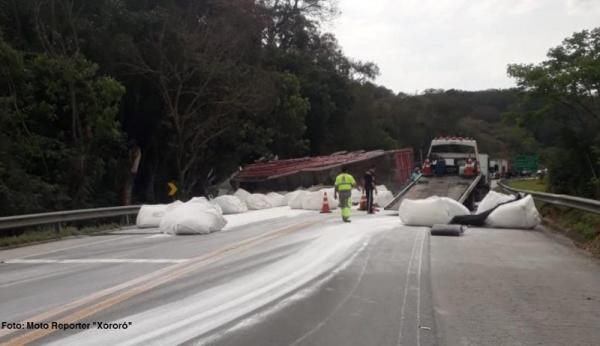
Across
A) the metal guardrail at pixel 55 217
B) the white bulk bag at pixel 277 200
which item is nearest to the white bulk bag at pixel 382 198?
the white bulk bag at pixel 277 200

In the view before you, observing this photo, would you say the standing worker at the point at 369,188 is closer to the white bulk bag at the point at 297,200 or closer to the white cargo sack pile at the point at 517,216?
the white bulk bag at the point at 297,200

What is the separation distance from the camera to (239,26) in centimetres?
3272

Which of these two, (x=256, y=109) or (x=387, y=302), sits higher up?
(x=256, y=109)

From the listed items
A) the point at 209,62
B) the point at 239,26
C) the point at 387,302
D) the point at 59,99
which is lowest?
the point at 387,302

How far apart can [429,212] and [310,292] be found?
30.5ft

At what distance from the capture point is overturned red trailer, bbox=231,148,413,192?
3462 cm

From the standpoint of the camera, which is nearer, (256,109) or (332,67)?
(256,109)

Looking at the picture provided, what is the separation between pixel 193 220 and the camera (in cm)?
1582

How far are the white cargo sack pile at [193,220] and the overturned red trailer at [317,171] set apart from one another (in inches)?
698

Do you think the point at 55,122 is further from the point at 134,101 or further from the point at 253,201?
the point at 253,201

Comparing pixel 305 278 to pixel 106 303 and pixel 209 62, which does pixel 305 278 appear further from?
pixel 209 62

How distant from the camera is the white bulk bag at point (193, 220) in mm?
15766

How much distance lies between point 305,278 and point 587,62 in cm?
1910

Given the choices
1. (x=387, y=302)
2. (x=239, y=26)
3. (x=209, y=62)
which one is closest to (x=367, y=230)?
(x=387, y=302)
